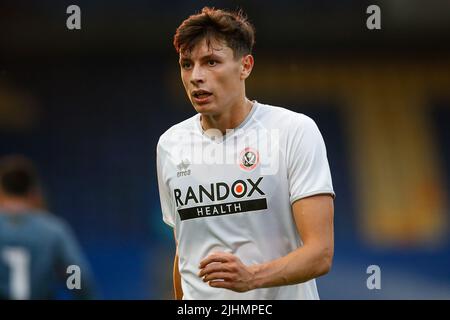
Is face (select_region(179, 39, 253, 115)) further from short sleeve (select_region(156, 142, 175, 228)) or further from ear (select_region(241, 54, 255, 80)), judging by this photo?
short sleeve (select_region(156, 142, 175, 228))

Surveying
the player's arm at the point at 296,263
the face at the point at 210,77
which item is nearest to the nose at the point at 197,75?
the face at the point at 210,77

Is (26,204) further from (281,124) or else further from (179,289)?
(281,124)

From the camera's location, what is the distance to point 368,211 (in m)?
10.6

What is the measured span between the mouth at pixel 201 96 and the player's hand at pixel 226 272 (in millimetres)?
658

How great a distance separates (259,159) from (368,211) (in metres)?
7.75

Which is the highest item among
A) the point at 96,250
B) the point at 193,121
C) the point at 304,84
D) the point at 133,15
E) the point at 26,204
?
the point at 133,15

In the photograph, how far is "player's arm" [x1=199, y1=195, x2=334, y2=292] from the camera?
8.82 ft

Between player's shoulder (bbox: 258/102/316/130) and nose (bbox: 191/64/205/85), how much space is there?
0.91ft

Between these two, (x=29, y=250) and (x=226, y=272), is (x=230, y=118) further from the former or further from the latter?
(x=29, y=250)

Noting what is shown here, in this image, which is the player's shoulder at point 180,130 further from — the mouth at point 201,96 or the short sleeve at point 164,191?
the mouth at point 201,96

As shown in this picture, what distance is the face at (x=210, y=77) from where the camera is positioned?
3.06 m

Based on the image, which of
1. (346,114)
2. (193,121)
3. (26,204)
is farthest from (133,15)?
(193,121)

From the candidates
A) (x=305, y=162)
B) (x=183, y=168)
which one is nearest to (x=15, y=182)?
(x=183, y=168)
